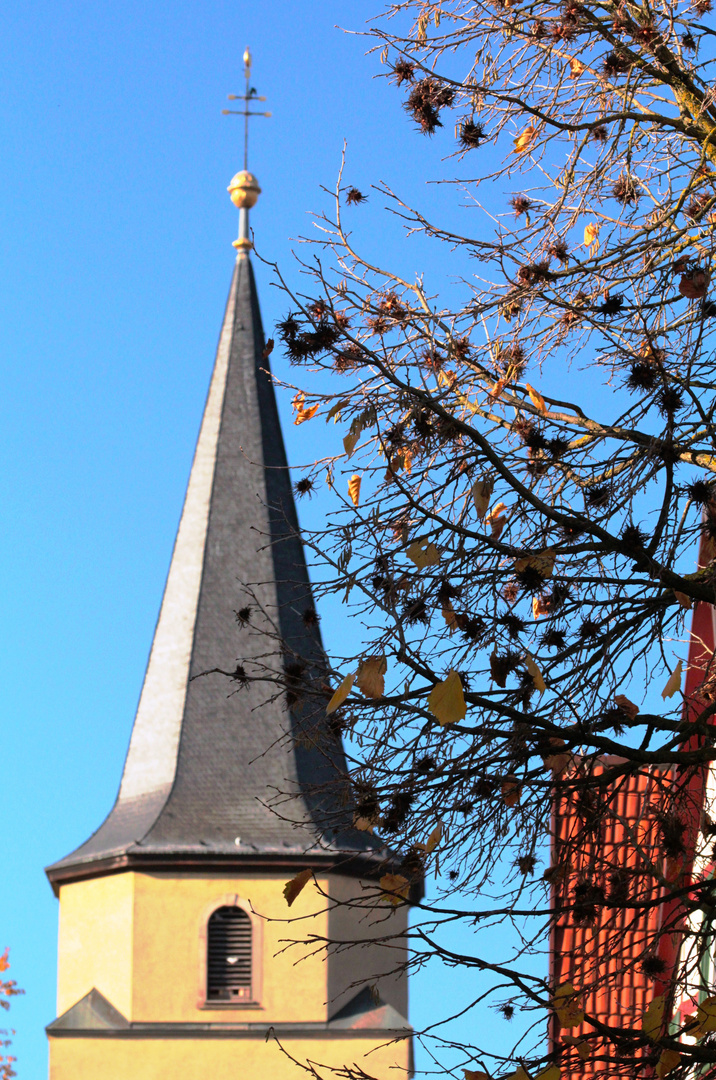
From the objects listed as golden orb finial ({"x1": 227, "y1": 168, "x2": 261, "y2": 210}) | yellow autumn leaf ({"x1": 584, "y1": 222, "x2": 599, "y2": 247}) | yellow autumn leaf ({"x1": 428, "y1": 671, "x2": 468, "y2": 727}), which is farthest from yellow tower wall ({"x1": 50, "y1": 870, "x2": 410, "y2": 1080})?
yellow autumn leaf ({"x1": 428, "y1": 671, "x2": 468, "y2": 727})

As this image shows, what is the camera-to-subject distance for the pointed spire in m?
22.5

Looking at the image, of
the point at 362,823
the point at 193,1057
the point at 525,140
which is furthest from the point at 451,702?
the point at 193,1057

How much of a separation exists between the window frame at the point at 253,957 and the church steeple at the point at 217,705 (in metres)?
0.54

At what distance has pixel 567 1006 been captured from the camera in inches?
221

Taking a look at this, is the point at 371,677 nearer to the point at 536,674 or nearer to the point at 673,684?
the point at 536,674

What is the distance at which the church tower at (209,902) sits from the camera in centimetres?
2188

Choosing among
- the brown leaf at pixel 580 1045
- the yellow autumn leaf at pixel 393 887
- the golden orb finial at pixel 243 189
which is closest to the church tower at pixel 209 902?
the golden orb finial at pixel 243 189

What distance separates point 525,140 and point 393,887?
356 centimetres

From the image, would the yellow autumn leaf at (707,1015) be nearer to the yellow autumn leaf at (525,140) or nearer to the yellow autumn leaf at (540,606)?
the yellow autumn leaf at (540,606)

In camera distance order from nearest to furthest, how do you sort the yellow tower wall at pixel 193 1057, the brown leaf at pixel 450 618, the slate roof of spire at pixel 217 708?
the brown leaf at pixel 450 618 < the yellow tower wall at pixel 193 1057 < the slate roof of spire at pixel 217 708

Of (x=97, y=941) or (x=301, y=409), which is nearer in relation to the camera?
(x=301, y=409)

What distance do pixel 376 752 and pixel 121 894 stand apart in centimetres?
1754

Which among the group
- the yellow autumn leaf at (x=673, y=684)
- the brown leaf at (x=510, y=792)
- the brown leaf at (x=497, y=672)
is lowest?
the brown leaf at (x=510, y=792)

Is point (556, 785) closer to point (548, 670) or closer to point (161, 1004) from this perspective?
point (548, 670)
